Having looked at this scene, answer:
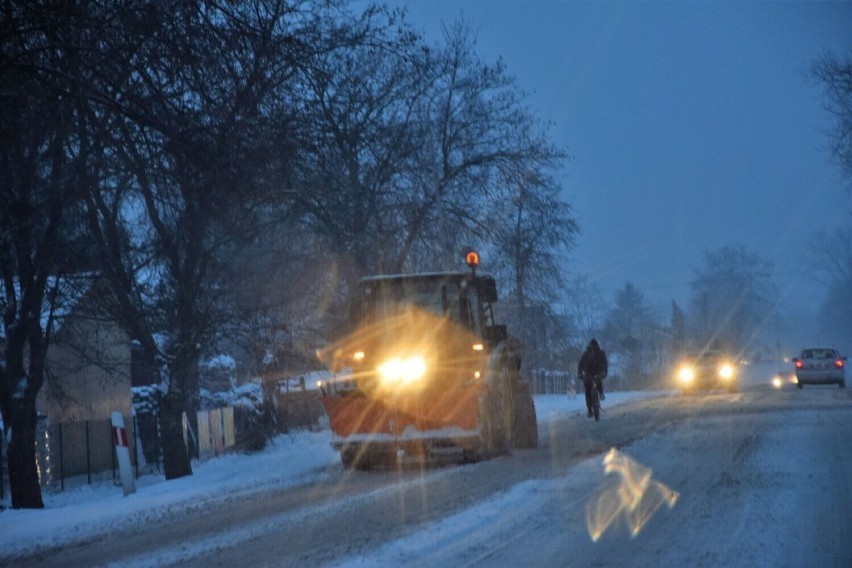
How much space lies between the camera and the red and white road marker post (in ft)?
49.9

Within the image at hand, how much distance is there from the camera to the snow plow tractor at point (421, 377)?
15.2 metres

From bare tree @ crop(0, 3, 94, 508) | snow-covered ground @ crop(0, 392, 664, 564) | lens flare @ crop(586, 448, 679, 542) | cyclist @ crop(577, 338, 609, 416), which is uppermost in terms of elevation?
bare tree @ crop(0, 3, 94, 508)

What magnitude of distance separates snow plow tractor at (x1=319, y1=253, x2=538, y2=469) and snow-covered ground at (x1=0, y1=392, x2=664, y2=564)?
4.06 feet

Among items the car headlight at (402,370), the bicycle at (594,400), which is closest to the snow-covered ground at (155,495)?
the car headlight at (402,370)

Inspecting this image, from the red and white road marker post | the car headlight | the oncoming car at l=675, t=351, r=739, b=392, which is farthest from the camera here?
the oncoming car at l=675, t=351, r=739, b=392

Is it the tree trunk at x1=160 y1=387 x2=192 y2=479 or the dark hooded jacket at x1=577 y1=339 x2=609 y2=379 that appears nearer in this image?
the tree trunk at x1=160 y1=387 x2=192 y2=479

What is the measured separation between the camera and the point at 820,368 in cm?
4112

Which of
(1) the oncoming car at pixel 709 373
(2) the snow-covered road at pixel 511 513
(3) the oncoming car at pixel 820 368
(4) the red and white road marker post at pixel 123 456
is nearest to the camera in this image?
(2) the snow-covered road at pixel 511 513

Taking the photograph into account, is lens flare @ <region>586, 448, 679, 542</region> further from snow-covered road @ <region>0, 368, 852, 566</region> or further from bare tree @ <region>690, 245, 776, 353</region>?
bare tree @ <region>690, 245, 776, 353</region>

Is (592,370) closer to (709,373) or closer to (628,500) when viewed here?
(628,500)

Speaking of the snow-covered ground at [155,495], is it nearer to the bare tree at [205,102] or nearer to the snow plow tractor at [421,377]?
the snow plow tractor at [421,377]

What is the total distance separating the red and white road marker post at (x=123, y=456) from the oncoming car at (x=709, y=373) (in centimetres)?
3028

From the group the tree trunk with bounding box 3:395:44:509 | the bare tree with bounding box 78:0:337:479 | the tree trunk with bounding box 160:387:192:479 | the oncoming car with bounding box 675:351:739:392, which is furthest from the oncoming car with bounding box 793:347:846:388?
the tree trunk with bounding box 3:395:44:509

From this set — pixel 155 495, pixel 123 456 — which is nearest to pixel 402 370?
pixel 155 495
